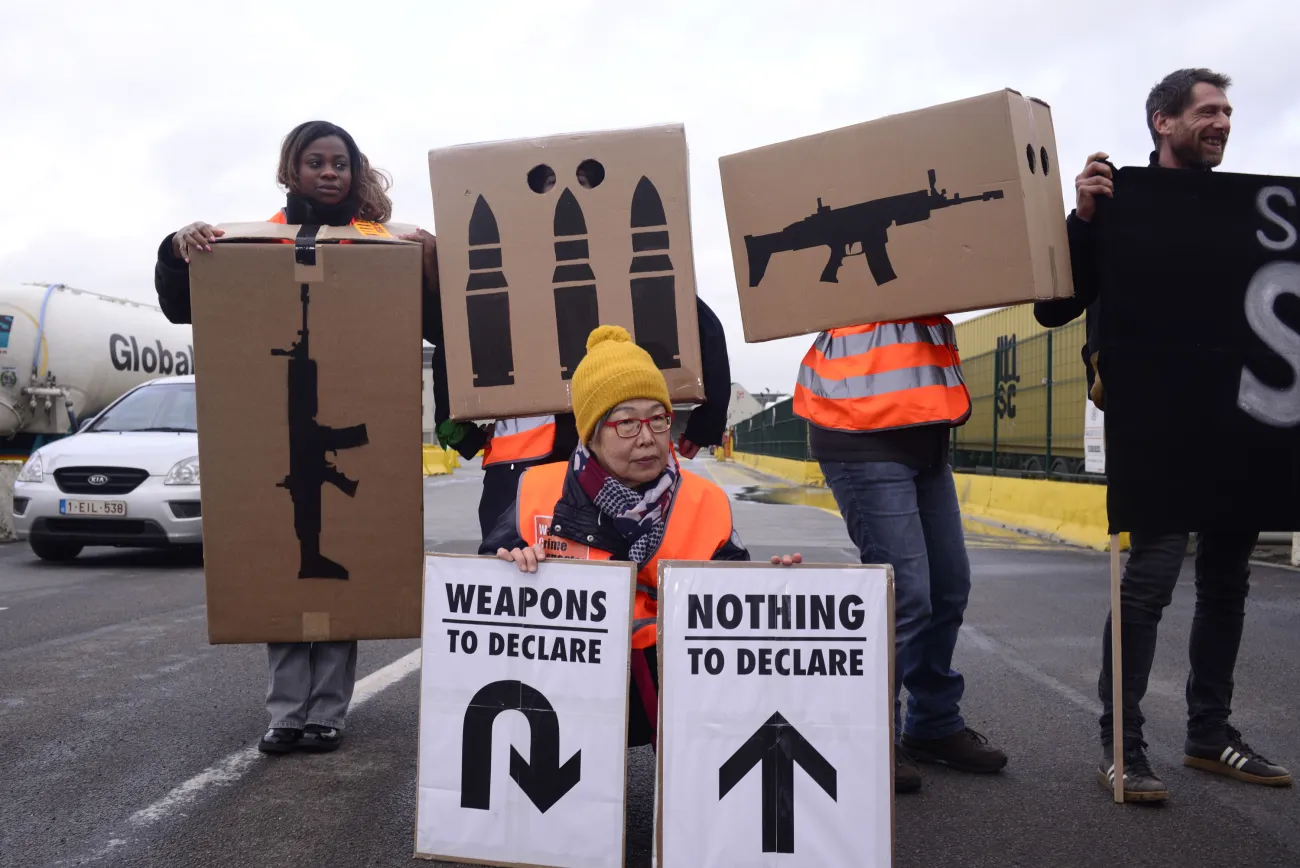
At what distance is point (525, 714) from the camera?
2.49 m

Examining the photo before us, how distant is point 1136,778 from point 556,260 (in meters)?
2.14

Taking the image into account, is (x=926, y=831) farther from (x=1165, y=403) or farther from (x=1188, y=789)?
(x=1165, y=403)

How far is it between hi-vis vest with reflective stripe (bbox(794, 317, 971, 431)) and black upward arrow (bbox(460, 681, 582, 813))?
1.27 meters

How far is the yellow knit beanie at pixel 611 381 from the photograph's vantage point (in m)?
2.65

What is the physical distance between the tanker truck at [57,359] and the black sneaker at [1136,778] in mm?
12721

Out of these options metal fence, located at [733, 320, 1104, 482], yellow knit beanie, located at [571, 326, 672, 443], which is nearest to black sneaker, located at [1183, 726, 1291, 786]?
yellow knit beanie, located at [571, 326, 672, 443]

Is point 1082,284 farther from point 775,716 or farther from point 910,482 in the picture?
point 775,716

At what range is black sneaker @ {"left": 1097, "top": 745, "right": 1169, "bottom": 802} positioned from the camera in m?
2.96

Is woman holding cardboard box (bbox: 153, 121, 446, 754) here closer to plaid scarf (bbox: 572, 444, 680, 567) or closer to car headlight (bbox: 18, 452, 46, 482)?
plaid scarf (bbox: 572, 444, 680, 567)

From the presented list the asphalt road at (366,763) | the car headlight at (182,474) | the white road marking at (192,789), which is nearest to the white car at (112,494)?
the car headlight at (182,474)

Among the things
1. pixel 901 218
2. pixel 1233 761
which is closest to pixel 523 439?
pixel 901 218

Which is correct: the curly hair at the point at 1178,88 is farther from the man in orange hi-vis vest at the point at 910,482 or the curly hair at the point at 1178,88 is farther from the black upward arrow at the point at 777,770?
the black upward arrow at the point at 777,770

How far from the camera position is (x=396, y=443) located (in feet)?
10.3

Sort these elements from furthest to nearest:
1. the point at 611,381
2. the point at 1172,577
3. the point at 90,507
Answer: the point at 90,507 → the point at 1172,577 → the point at 611,381
